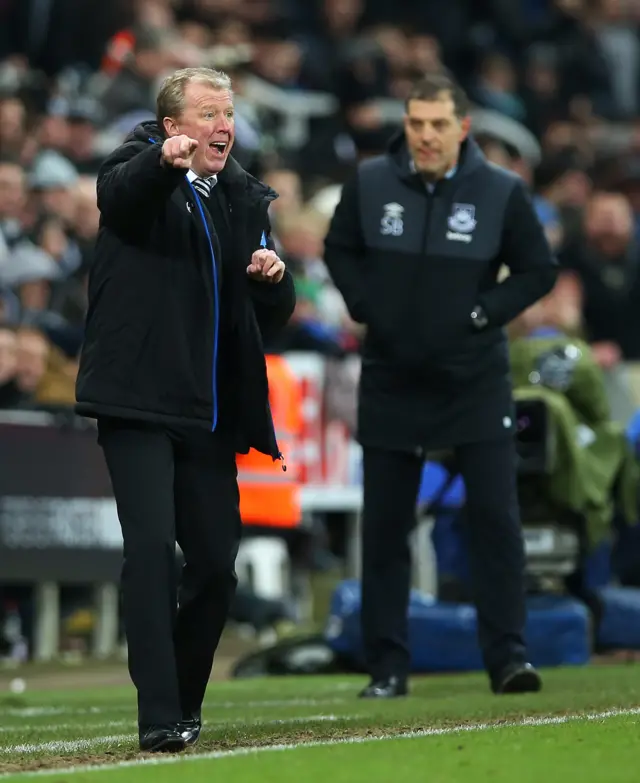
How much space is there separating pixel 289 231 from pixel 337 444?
79.0 inches

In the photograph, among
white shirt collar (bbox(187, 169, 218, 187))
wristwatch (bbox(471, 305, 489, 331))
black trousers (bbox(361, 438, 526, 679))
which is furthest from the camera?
black trousers (bbox(361, 438, 526, 679))

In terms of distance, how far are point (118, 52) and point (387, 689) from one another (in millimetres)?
8749

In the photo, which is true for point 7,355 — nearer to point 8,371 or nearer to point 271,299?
point 8,371

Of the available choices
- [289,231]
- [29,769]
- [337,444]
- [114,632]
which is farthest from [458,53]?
[29,769]

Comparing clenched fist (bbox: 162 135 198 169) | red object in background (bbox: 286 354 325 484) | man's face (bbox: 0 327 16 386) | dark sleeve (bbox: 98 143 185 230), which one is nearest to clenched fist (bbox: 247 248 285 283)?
dark sleeve (bbox: 98 143 185 230)

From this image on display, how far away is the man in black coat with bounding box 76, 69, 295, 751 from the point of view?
6141mm

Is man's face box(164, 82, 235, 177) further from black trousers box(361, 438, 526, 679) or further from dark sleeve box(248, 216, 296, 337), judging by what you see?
black trousers box(361, 438, 526, 679)

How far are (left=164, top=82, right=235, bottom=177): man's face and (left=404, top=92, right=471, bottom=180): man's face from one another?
2560 millimetres

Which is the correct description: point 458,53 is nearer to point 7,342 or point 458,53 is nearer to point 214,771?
point 7,342

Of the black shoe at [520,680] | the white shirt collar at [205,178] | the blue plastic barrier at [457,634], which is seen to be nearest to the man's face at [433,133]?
the black shoe at [520,680]

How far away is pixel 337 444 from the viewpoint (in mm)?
14867

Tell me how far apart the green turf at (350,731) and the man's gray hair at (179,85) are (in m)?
1.91

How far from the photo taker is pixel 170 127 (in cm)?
636

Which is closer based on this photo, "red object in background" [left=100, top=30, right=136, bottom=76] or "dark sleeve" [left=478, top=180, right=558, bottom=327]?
"dark sleeve" [left=478, top=180, right=558, bottom=327]
